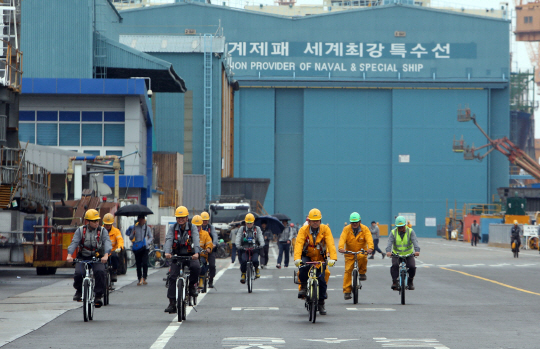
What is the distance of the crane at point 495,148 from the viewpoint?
2859 inches

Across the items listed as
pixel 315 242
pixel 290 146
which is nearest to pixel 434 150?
pixel 290 146

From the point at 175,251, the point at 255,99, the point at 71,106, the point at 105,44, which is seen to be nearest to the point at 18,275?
the point at 175,251

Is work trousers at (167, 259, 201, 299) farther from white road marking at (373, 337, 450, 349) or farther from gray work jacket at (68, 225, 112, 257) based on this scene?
white road marking at (373, 337, 450, 349)

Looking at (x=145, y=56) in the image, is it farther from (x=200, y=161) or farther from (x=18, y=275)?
(x=18, y=275)

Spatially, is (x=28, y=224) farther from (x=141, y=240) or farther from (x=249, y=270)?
(x=249, y=270)

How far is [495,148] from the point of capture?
7488 centimetres

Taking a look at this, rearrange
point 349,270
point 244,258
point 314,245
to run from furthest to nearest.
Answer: point 244,258
point 349,270
point 314,245

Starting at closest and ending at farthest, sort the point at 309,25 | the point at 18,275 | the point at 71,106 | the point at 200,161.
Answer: the point at 18,275 < the point at 71,106 < the point at 200,161 < the point at 309,25

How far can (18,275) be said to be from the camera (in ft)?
83.4

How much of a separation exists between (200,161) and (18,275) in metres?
37.5

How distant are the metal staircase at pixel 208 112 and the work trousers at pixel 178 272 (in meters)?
48.4

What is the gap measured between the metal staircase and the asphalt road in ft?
131

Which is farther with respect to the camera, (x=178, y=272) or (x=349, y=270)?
(x=349, y=270)

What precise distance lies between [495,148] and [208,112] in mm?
28128
